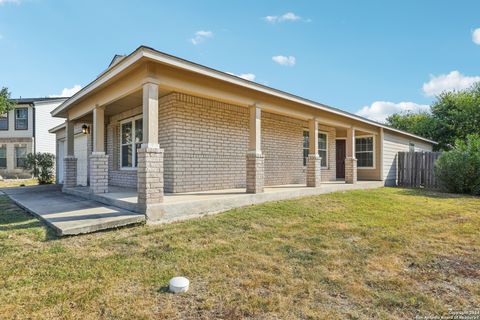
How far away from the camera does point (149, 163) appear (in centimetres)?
531

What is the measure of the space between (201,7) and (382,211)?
798 cm

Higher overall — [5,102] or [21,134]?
[5,102]

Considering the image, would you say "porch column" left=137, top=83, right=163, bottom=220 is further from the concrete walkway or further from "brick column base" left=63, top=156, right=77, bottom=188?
"brick column base" left=63, top=156, right=77, bottom=188

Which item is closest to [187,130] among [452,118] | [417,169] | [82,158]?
[82,158]

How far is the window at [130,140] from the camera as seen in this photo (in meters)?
9.14

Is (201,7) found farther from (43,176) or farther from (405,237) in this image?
(43,176)

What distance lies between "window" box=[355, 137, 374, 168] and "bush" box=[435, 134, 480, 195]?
3.20m

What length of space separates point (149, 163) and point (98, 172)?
2.95 metres

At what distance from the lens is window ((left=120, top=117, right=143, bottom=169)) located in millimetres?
9141

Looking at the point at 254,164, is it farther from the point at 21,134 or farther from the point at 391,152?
the point at 21,134

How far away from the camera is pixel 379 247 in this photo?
436cm

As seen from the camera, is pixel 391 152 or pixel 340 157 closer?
pixel 391 152

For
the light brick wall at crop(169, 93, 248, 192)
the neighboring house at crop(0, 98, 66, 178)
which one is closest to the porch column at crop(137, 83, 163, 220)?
the light brick wall at crop(169, 93, 248, 192)

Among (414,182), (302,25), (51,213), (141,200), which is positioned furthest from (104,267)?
(414,182)
